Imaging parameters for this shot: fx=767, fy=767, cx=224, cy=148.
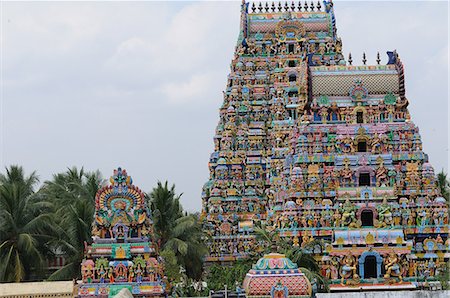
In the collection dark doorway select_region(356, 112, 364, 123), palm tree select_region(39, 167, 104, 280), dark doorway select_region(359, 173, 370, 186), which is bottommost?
palm tree select_region(39, 167, 104, 280)

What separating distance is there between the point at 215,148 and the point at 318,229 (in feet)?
48.6

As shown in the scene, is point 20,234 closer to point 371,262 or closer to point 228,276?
point 228,276

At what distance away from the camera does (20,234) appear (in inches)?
1336

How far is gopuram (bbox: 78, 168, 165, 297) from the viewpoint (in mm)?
25859

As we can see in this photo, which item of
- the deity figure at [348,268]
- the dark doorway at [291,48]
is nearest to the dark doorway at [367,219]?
the deity figure at [348,268]

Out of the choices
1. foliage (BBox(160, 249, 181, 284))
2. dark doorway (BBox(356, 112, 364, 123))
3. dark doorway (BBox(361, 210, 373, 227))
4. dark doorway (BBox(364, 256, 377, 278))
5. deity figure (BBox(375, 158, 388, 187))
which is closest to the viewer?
foliage (BBox(160, 249, 181, 284))

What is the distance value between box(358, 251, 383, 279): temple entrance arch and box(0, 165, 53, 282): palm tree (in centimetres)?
1415

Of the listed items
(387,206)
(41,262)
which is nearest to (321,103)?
(387,206)

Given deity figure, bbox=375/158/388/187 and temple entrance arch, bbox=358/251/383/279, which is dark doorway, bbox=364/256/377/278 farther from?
deity figure, bbox=375/158/388/187

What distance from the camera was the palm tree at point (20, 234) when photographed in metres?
33.1

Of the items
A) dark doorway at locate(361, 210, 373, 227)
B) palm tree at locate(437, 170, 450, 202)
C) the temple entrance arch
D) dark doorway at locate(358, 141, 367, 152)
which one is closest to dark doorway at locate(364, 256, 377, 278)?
the temple entrance arch

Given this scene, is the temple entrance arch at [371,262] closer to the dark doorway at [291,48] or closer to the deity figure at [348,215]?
the deity figure at [348,215]

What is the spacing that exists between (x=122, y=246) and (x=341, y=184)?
14.3 metres

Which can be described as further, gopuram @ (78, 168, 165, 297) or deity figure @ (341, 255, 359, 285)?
deity figure @ (341, 255, 359, 285)
